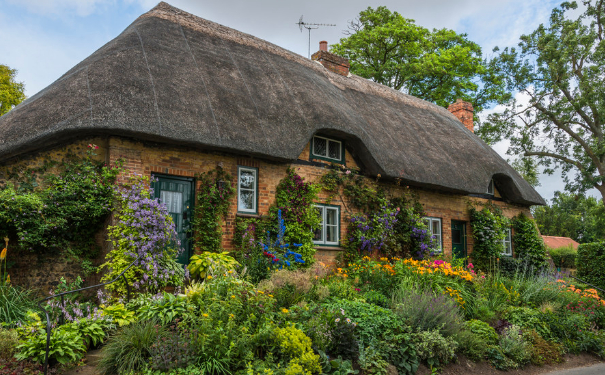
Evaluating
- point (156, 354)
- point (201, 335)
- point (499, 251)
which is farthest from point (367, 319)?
point (499, 251)

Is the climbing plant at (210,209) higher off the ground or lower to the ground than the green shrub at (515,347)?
higher

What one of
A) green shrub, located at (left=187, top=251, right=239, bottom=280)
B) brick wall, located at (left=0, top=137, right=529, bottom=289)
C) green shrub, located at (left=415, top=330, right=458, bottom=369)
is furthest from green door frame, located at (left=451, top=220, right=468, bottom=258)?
green shrub, located at (left=187, top=251, right=239, bottom=280)

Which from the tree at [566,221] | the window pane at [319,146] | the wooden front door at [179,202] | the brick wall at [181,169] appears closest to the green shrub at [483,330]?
the brick wall at [181,169]

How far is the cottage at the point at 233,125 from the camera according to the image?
25.5 ft

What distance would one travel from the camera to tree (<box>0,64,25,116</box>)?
68.2 feet

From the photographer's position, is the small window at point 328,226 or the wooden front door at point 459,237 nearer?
the small window at point 328,226

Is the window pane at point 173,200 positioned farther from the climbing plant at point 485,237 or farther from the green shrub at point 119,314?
the climbing plant at point 485,237

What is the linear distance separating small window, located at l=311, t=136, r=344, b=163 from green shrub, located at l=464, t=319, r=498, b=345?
206 inches

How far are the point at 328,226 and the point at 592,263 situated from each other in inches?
376

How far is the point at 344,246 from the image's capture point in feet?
36.9

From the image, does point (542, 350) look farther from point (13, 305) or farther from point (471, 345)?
point (13, 305)

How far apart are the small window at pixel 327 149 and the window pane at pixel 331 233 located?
1.67 m

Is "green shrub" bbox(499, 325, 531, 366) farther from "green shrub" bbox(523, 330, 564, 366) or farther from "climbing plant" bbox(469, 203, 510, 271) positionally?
"climbing plant" bbox(469, 203, 510, 271)

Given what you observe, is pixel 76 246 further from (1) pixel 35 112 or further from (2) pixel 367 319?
(2) pixel 367 319
